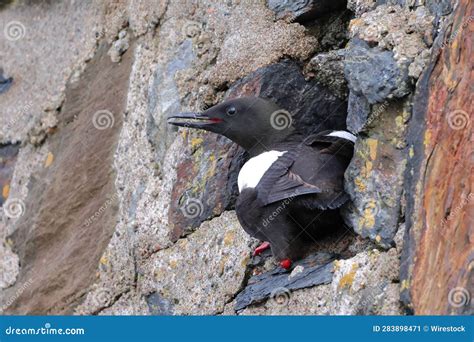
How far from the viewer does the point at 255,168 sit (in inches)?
156

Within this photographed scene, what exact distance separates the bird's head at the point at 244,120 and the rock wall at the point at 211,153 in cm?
7

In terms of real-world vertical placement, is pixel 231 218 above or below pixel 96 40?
below

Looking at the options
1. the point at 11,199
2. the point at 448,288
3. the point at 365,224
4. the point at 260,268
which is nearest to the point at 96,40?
the point at 11,199

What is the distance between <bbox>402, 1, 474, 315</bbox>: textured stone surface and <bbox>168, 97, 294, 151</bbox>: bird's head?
108 centimetres

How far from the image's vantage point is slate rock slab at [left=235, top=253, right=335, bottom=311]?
11.4 feet

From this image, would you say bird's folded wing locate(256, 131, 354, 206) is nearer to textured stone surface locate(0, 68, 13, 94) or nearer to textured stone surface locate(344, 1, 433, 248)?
textured stone surface locate(344, 1, 433, 248)

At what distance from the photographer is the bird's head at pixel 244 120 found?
421 centimetres

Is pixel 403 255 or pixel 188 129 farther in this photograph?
pixel 188 129

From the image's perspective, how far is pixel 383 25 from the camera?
3.52 meters

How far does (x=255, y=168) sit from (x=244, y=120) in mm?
317

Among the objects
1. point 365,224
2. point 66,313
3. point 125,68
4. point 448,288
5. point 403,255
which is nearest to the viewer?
point 448,288

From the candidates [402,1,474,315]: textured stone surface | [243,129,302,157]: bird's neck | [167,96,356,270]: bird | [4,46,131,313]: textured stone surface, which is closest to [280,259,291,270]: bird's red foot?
[167,96,356,270]: bird

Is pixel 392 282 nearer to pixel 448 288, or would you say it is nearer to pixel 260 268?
pixel 448 288

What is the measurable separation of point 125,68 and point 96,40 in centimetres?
30
